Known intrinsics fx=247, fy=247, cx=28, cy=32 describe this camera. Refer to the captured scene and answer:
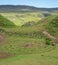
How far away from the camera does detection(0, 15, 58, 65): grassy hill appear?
35.8m

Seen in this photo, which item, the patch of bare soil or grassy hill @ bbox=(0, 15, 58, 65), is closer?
grassy hill @ bbox=(0, 15, 58, 65)

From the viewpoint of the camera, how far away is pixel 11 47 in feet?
159

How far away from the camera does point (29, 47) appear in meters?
48.5

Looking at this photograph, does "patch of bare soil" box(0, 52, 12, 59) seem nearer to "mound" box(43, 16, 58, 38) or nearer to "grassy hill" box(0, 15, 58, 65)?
"grassy hill" box(0, 15, 58, 65)

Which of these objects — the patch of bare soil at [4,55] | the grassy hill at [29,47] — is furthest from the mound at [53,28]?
the patch of bare soil at [4,55]

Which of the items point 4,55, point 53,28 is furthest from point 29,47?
point 53,28

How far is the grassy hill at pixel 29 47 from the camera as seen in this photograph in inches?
1410

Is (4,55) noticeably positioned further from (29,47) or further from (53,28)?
(53,28)

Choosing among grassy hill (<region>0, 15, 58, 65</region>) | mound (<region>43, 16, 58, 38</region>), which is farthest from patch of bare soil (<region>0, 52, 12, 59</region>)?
mound (<region>43, 16, 58, 38</region>)

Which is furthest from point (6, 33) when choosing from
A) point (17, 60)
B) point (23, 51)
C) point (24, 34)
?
point (17, 60)

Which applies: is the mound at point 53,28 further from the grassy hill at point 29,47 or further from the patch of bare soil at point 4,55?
the patch of bare soil at point 4,55

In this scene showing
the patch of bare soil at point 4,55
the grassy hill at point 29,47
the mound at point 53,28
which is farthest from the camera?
the mound at point 53,28

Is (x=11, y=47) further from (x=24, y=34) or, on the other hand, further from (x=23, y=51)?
(x=24, y=34)

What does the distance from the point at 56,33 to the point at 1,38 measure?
14990 mm
